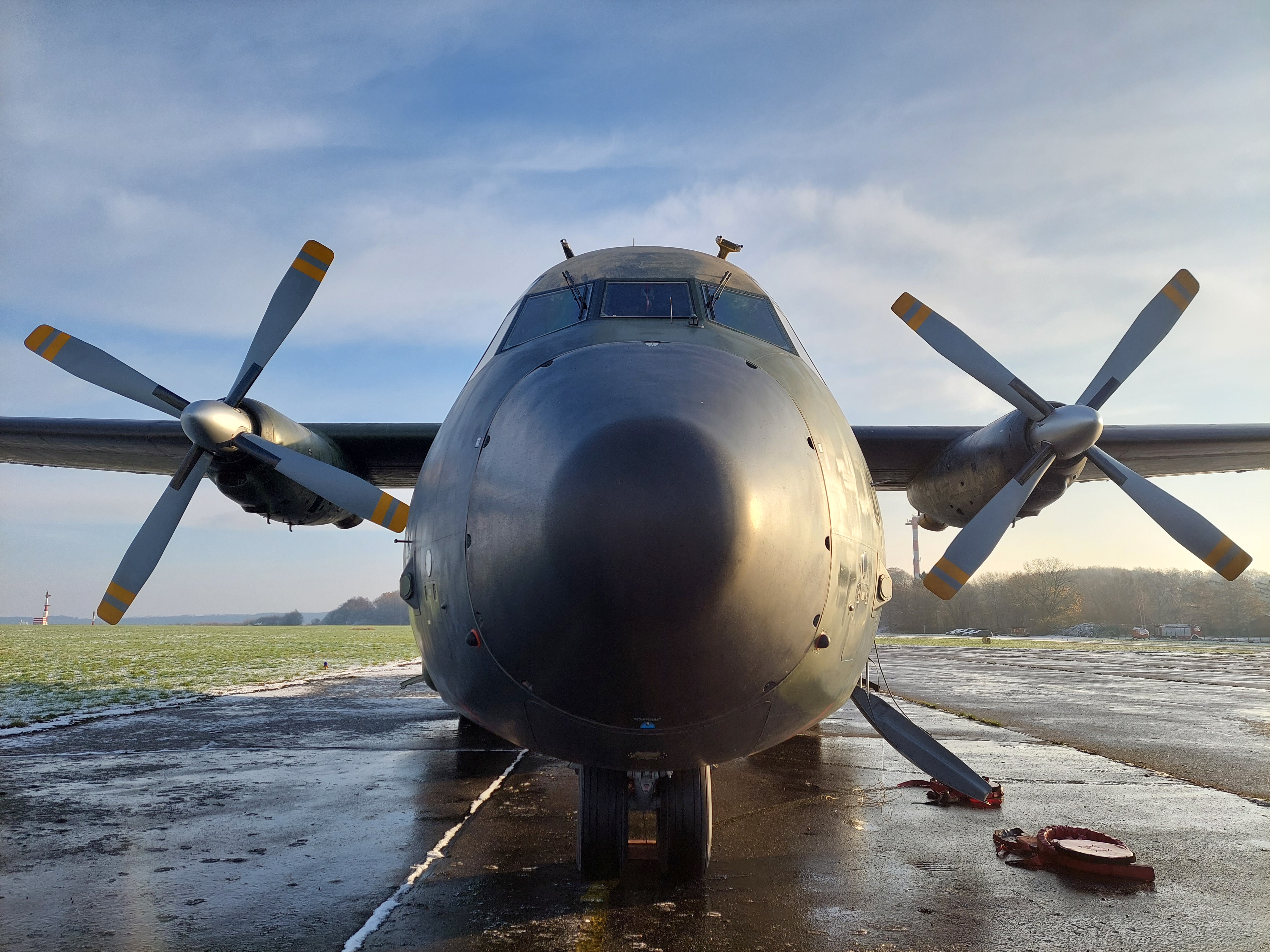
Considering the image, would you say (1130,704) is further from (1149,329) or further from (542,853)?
(542,853)

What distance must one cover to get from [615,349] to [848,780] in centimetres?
670

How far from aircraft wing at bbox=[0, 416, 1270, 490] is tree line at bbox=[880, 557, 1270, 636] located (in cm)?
7449

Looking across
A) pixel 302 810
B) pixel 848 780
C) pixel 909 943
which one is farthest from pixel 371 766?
pixel 909 943

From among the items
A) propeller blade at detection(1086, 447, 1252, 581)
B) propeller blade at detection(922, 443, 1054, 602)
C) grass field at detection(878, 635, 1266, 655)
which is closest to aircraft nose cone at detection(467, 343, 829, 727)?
propeller blade at detection(922, 443, 1054, 602)

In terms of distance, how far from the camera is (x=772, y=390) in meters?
4.01

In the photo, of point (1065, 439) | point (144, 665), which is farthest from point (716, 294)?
point (144, 665)

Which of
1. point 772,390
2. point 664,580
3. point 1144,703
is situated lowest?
point 1144,703

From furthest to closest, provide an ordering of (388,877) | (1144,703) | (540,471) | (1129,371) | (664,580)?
(1144,703)
(1129,371)
(388,877)
(540,471)
(664,580)

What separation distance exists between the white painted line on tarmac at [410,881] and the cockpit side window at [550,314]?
3.54 meters

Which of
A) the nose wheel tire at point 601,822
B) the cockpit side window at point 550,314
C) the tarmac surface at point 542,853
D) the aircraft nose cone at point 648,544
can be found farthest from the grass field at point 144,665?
the aircraft nose cone at point 648,544

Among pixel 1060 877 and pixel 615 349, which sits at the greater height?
pixel 615 349

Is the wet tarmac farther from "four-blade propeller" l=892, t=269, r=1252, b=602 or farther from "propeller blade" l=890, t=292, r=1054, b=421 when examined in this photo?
"propeller blade" l=890, t=292, r=1054, b=421

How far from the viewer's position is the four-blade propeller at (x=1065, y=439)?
6.20m

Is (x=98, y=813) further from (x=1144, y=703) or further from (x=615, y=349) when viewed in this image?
(x=1144, y=703)
